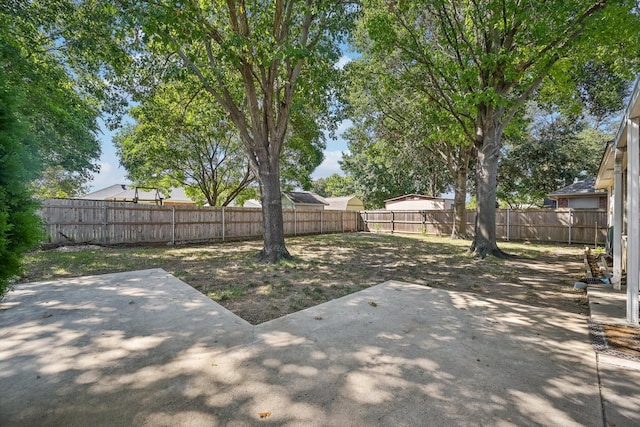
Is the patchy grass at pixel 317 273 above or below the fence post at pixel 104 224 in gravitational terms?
below

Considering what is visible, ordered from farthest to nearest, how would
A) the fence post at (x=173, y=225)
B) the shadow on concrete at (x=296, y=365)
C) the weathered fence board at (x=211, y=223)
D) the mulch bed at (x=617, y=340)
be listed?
the fence post at (x=173, y=225) < the weathered fence board at (x=211, y=223) < the mulch bed at (x=617, y=340) < the shadow on concrete at (x=296, y=365)

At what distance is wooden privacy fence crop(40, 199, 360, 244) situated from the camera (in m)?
8.88

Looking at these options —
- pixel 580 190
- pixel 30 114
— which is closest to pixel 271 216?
pixel 30 114

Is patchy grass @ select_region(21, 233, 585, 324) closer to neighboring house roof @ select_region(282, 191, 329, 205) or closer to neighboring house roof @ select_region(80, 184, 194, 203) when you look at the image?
neighboring house roof @ select_region(80, 184, 194, 203)

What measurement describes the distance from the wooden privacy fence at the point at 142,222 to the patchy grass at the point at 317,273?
90 centimetres

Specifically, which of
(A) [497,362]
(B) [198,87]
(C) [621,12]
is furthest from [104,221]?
(C) [621,12]

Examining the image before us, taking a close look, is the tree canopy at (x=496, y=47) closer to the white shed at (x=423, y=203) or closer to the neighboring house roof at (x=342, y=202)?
the white shed at (x=423, y=203)

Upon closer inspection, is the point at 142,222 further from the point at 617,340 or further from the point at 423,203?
the point at 423,203

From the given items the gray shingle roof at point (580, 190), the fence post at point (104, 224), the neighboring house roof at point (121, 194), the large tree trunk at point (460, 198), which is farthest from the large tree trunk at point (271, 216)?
the gray shingle roof at point (580, 190)

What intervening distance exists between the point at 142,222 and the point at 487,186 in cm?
1142

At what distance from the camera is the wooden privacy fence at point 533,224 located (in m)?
10.9

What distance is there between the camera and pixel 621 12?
6027 mm

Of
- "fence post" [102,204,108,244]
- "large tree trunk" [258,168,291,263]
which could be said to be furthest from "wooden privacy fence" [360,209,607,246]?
"fence post" [102,204,108,244]

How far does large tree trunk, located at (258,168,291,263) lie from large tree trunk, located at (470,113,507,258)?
5.54 metres
